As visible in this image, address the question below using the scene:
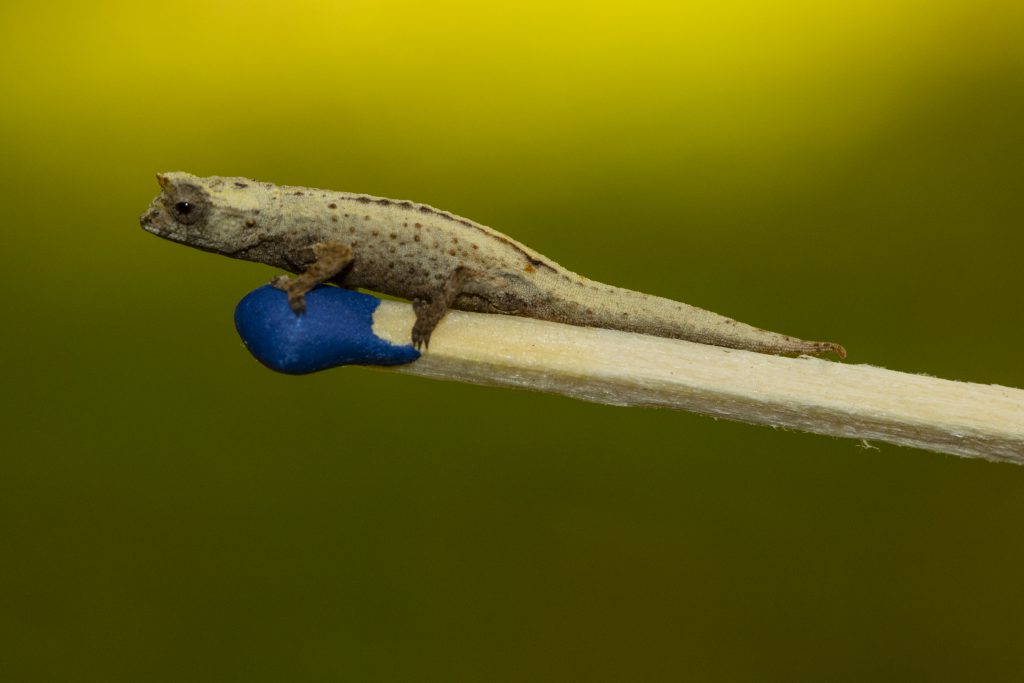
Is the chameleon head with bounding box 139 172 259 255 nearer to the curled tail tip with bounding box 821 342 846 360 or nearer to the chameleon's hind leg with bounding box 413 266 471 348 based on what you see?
the chameleon's hind leg with bounding box 413 266 471 348

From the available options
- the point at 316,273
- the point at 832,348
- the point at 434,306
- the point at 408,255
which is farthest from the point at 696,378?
the point at 316,273

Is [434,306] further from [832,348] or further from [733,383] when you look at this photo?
[832,348]

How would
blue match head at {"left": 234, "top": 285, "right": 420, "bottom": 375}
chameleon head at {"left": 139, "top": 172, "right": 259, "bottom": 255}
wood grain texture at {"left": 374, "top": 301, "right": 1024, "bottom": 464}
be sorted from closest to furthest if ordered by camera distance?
blue match head at {"left": 234, "top": 285, "right": 420, "bottom": 375}, wood grain texture at {"left": 374, "top": 301, "right": 1024, "bottom": 464}, chameleon head at {"left": 139, "top": 172, "right": 259, "bottom": 255}

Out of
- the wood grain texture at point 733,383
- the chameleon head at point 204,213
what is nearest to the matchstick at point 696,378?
the wood grain texture at point 733,383

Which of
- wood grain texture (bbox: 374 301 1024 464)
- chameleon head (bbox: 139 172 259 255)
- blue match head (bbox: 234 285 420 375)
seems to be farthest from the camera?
chameleon head (bbox: 139 172 259 255)

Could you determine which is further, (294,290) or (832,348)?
(832,348)

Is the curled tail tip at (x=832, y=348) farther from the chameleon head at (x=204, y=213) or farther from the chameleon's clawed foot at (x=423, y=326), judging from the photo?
the chameleon head at (x=204, y=213)

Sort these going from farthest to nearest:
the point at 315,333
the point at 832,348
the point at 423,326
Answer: the point at 832,348 → the point at 423,326 → the point at 315,333

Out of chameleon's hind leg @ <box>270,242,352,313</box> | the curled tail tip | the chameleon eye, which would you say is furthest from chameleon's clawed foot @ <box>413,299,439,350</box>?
the curled tail tip
